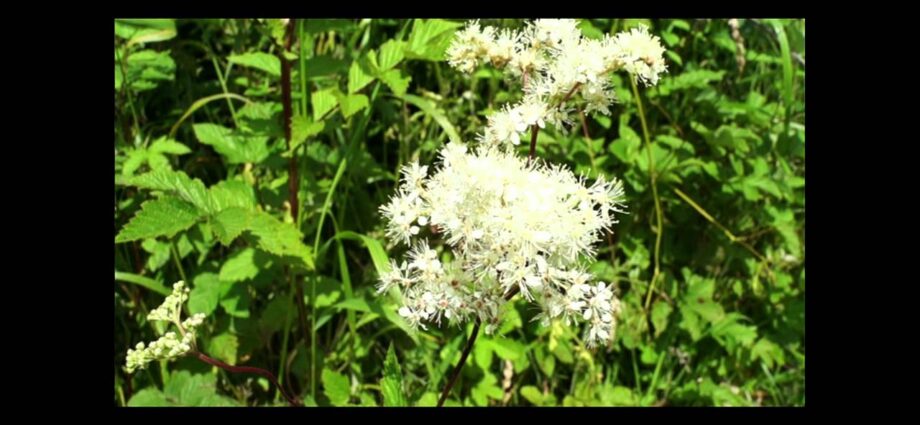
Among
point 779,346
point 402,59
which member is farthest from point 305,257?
point 779,346

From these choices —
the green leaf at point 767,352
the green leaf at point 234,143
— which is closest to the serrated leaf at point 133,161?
the green leaf at point 234,143

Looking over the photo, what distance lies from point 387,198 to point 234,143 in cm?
46

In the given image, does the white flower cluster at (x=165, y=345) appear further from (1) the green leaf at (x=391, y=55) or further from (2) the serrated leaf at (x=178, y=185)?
(1) the green leaf at (x=391, y=55)

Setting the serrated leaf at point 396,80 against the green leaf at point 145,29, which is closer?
the serrated leaf at point 396,80

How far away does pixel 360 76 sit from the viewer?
150cm

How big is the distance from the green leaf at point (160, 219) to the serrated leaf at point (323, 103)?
1.01 ft

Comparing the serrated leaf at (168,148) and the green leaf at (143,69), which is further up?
the green leaf at (143,69)

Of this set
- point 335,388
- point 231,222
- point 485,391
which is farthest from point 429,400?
point 231,222

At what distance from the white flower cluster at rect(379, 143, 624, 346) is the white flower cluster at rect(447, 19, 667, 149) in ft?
0.23

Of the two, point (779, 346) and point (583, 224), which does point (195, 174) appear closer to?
point (583, 224)

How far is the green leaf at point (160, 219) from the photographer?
1.26m

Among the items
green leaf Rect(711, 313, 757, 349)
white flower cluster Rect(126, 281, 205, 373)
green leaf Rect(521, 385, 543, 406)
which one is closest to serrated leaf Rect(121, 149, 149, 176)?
white flower cluster Rect(126, 281, 205, 373)

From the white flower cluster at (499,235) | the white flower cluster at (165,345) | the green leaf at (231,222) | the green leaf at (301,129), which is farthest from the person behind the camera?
the green leaf at (301,129)

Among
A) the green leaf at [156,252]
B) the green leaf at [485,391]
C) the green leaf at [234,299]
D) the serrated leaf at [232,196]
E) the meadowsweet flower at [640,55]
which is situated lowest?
the green leaf at [485,391]
